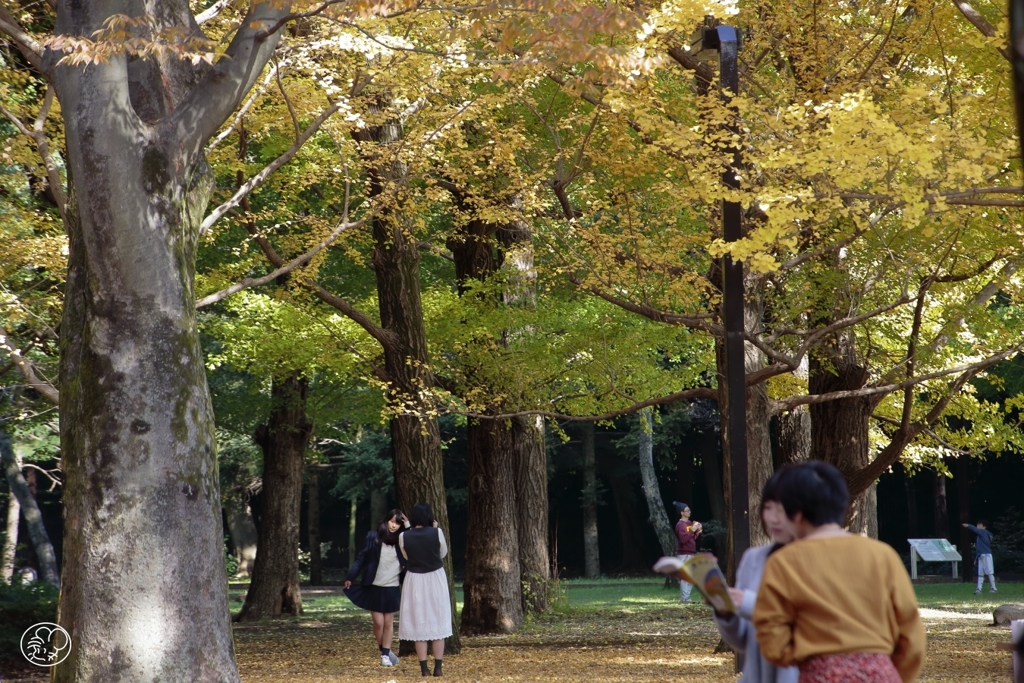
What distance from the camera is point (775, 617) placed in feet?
10.8

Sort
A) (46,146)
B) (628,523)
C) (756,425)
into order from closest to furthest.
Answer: (46,146)
(756,425)
(628,523)

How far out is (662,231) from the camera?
11.8 m

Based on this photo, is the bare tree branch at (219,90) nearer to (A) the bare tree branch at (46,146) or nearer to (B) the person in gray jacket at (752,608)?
(A) the bare tree branch at (46,146)

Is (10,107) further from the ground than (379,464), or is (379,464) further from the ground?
(10,107)

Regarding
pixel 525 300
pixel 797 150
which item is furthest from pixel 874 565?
pixel 525 300

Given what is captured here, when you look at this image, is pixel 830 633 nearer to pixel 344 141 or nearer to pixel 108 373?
pixel 108 373

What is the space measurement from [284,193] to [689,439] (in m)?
27.4

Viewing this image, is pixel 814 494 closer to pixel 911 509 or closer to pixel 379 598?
pixel 379 598

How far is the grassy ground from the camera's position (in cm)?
1042

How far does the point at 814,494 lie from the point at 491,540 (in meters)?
13.0

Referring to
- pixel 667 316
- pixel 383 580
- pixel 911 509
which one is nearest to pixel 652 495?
pixel 911 509

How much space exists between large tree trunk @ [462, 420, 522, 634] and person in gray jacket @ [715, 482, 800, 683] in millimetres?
12261

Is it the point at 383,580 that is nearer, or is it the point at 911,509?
the point at 383,580

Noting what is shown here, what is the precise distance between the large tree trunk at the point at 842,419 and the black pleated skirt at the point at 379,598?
5.56m
